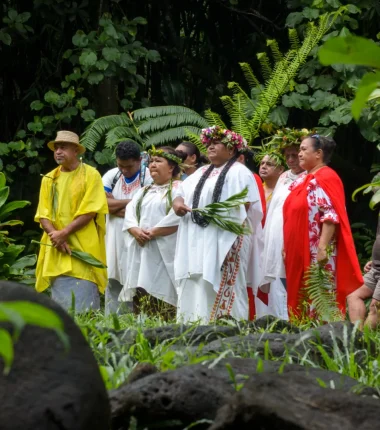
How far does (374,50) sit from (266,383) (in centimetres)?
135

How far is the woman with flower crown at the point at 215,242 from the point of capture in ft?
30.2

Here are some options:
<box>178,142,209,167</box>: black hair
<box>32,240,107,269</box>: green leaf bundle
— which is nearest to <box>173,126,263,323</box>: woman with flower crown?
<box>32,240,107,269</box>: green leaf bundle

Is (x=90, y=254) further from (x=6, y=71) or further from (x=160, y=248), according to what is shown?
(x=6, y=71)

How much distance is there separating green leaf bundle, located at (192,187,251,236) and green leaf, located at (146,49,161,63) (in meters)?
3.91

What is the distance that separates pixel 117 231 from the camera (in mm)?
10414

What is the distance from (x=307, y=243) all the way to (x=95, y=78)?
4088mm

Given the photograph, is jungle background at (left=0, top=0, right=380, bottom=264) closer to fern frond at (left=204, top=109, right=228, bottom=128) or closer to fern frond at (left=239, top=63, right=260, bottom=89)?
fern frond at (left=239, top=63, right=260, bottom=89)

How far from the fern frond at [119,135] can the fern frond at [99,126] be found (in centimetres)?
12

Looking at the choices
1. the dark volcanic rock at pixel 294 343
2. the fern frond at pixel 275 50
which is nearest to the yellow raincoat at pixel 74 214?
the fern frond at pixel 275 50

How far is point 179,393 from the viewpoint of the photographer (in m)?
3.06

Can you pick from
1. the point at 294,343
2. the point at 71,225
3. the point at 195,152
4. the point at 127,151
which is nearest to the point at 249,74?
the point at 195,152

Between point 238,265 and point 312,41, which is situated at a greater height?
point 312,41

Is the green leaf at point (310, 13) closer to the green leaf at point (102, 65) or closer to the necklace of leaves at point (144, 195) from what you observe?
the green leaf at point (102, 65)

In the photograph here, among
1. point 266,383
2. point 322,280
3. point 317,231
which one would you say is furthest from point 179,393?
point 317,231
